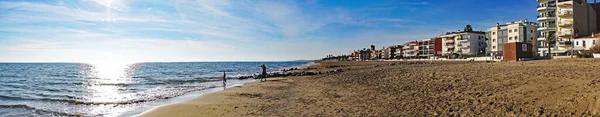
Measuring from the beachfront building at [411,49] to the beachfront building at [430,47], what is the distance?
295cm

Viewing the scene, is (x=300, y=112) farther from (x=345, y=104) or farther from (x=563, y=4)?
(x=563, y=4)

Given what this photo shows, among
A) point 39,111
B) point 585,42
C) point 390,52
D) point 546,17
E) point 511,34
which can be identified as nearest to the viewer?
point 39,111

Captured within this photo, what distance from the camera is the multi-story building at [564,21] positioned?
205 feet

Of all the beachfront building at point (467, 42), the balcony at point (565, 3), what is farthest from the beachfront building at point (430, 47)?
the balcony at point (565, 3)

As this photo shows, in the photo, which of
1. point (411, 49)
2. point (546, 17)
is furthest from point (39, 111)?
point (411, 49)

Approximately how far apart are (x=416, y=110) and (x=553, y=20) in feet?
234

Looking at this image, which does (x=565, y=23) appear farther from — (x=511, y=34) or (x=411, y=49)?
(x=411, y=49)

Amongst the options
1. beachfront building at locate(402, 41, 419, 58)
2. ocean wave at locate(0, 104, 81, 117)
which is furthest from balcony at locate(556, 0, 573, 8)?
ocean wave at locate(0, 104, 81, 117)

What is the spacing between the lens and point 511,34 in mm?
81875

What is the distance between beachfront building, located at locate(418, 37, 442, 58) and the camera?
12231cm

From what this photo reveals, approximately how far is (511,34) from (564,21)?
18627 mm

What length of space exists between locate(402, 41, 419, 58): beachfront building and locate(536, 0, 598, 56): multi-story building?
234 feet

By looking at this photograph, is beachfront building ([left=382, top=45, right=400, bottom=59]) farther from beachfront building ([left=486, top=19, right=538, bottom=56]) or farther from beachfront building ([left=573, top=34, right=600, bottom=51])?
beachfront building ([left=573, top=34, right=600, bottom=51])

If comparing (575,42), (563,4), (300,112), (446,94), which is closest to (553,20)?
(563,4)
